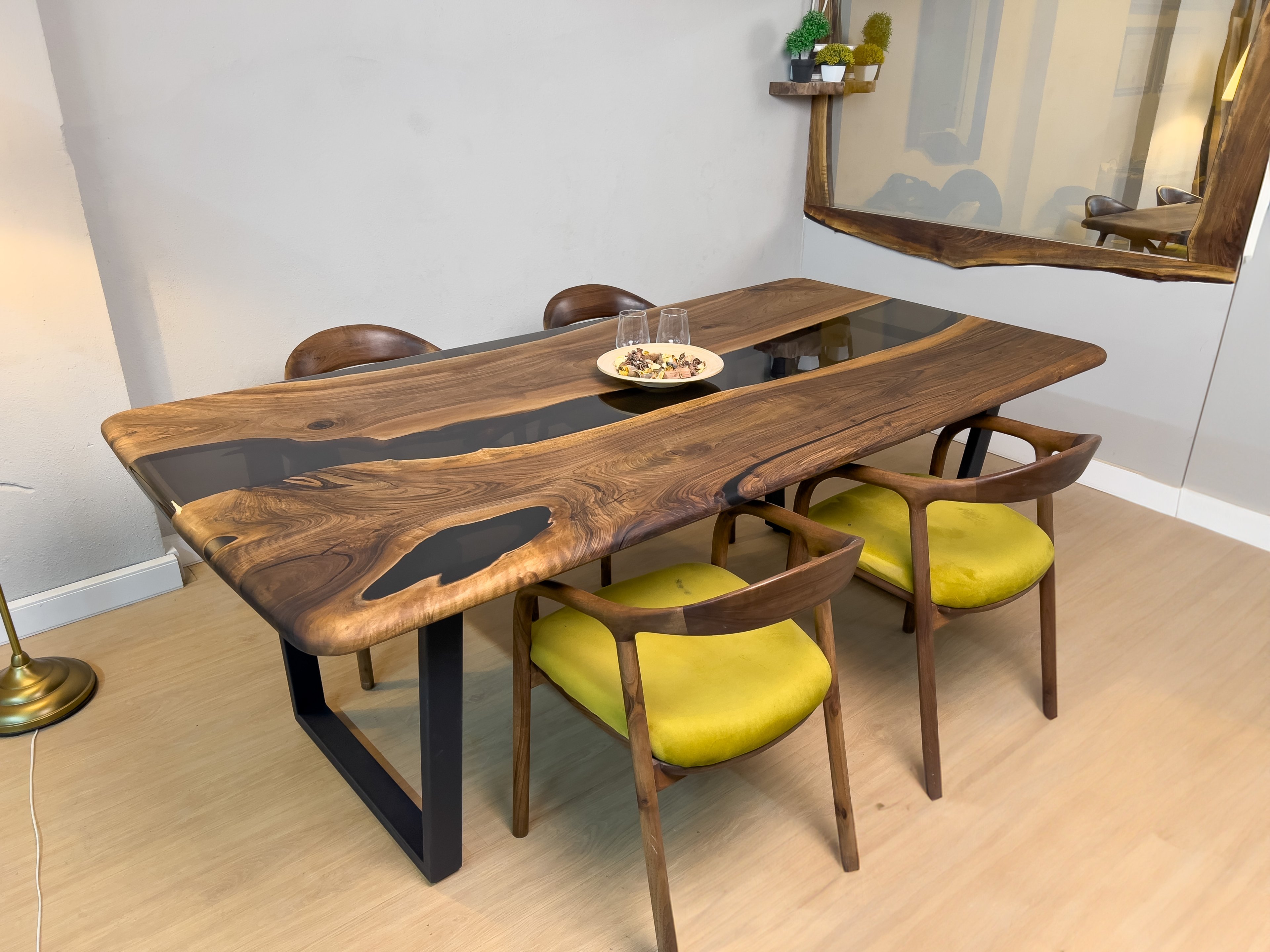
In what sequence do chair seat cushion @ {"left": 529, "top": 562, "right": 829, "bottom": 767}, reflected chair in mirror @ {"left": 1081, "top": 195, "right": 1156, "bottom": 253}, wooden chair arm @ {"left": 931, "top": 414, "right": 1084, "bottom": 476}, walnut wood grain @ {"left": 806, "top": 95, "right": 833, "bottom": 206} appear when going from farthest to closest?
walnut wood grain @ {"left": 806, "top": 95, "right": 833, "bottom": 206} → reflected chair in mirror @ {"left": 1081, "top": 195, "right": 1156, "bottom": 253} → wooden chair arm @ {"left": 931, "top": 414, "right": 1084, "bottom": 476} → chair seat cushion @ {"left": 529, "top": 562, "right": 829, "bottom": 767}

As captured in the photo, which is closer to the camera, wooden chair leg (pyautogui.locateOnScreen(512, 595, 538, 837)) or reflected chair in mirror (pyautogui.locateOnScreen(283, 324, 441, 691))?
wooden chair leg (pyautogui.locateOnScreen(512, 595, 538, 837))

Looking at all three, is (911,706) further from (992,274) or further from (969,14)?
(969,14)

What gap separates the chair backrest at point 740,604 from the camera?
1247 millimetres

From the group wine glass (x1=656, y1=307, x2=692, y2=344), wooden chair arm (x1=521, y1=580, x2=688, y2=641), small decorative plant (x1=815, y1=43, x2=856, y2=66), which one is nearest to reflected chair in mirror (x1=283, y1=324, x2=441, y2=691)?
wine glass (x1=656, y1=307, x2=692, y2=344)

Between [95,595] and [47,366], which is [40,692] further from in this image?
[47,366]

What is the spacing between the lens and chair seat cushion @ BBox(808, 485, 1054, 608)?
1.84 m

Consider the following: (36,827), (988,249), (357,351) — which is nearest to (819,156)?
(988,249)

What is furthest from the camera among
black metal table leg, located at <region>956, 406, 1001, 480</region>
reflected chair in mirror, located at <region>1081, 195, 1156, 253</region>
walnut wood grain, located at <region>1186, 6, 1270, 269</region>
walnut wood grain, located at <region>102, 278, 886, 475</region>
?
reflected chair in mirror, located at <region>1081, 195, 1156, 253</region>

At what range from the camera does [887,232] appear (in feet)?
12.4

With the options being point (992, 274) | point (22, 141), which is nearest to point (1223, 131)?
point (992, 274)

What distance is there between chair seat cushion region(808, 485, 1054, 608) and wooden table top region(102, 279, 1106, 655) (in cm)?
29

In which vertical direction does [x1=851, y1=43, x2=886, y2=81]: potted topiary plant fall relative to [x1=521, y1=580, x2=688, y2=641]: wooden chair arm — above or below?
above

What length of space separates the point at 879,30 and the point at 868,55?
0.12m

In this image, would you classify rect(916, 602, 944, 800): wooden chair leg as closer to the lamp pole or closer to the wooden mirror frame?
the wooden mirror frame
